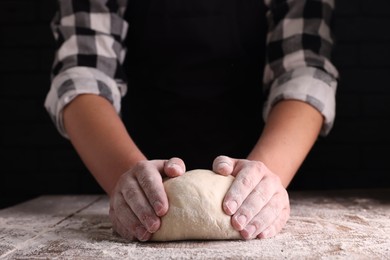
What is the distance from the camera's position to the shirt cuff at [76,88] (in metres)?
1.21

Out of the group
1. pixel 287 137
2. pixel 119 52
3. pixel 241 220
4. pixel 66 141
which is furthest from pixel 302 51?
pixel 66 141

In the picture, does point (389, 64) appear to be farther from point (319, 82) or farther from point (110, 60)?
point (110, 60)

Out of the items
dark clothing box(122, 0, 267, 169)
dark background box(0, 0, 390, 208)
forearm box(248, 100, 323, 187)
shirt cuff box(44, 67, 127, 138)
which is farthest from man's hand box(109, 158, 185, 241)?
dark background box(0, 0, 390, 208)

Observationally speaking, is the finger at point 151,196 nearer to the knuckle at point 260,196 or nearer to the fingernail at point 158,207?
the fingernail at point 158,207

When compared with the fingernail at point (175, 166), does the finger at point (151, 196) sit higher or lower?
lower

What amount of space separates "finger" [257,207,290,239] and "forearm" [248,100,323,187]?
120 millimetres

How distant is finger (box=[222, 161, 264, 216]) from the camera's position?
0.90 meters

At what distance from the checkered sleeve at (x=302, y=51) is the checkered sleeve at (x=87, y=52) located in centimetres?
38

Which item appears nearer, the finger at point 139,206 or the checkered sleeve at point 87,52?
the finger at point 139,206

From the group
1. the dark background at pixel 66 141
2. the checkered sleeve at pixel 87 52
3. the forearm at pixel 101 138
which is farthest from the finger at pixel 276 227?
the dark background at pixel 66 141

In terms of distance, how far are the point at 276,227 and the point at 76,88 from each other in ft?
1.80

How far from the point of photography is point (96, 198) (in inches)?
58.8

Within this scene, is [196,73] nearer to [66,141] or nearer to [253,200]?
[253,200]

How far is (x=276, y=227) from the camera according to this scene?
0.94m
